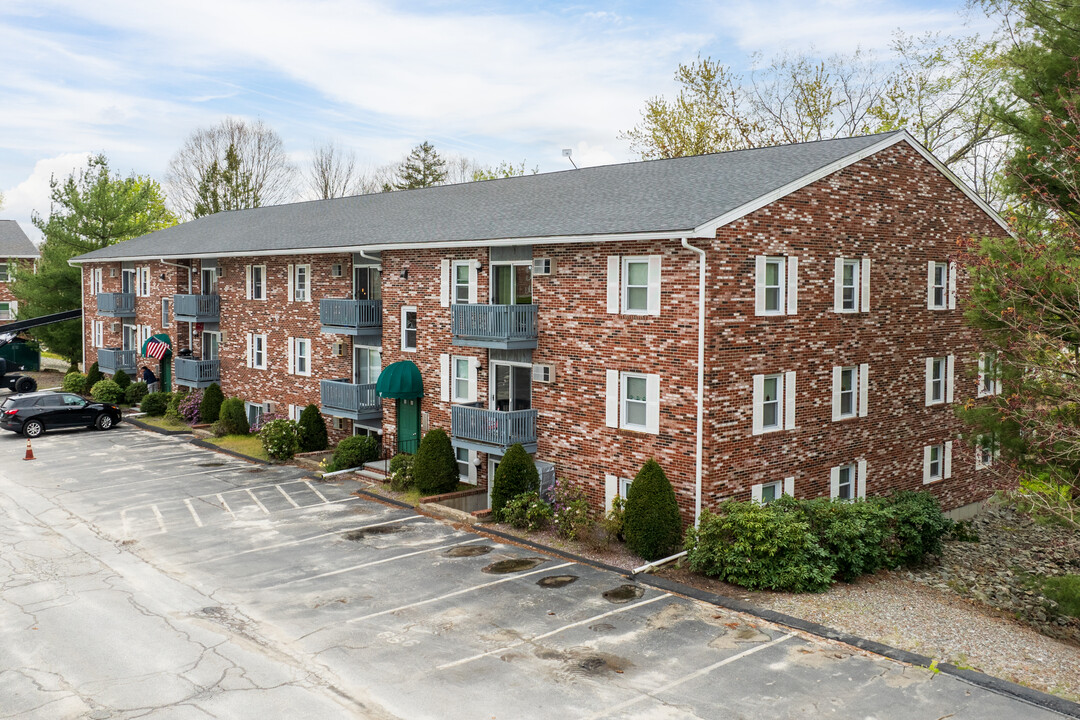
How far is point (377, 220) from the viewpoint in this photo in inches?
1224

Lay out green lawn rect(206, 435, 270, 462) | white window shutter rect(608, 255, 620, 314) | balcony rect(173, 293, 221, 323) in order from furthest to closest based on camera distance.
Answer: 1. balcony rect(173, 293, 221, 323)
2. green lawn rect(206, 435, 270, 462)
3. white window shutter rect(608, 255, 620, 314)

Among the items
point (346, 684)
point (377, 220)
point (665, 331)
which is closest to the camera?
point (346, 684)

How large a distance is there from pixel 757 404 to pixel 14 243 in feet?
215

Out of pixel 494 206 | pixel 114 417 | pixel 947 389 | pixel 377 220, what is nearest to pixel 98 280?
pixel 114 417

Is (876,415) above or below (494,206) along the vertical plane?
below

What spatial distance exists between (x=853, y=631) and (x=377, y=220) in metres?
22.0

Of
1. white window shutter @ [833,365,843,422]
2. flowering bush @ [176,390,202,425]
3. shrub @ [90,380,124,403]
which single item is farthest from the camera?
shrub @ [90,380,124,403]

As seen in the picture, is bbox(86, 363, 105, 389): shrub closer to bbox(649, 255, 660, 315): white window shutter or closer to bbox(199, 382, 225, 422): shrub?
bbox(199, 382, 225, 422): shrub

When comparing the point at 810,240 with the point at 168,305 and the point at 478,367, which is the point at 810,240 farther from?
the point at 168,305

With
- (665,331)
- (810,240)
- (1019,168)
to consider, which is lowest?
(665,331)

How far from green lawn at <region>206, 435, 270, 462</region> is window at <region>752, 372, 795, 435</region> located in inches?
677

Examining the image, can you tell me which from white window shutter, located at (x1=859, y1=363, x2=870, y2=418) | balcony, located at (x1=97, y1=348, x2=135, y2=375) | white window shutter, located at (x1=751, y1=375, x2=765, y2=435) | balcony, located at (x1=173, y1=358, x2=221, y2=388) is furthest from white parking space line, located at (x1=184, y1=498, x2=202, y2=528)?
balcony, located at (x1=97, y1=348, x2=135, y2=375)

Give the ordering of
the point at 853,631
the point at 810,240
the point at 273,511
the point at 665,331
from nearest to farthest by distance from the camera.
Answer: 1. the point at 853,631
2. the point at 665,331
3. the point at 810,240
4. the point at 273,511

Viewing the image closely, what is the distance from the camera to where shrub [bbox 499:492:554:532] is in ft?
68.5
